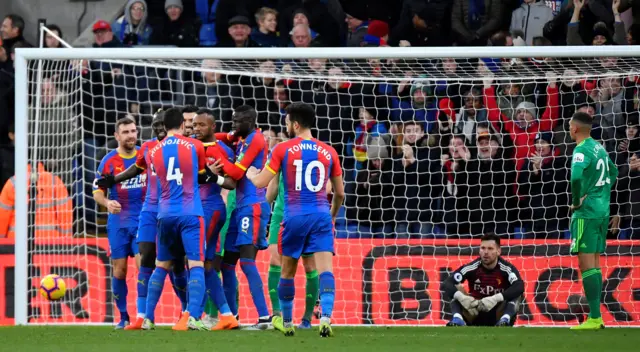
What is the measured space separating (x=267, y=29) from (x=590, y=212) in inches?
247

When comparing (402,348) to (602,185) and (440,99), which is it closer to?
(602,185)

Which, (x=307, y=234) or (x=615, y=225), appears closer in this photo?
(x=307, y=234)

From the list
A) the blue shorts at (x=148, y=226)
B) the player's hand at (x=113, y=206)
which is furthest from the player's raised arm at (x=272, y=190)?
the player's hand at (x=113, y=206)

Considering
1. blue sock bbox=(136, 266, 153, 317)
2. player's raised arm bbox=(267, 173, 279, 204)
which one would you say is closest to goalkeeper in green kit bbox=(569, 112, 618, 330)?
player's raised arm bbox=(267, 173, 279, 204)

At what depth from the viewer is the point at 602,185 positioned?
10.5 meters

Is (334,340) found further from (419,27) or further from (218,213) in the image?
(419,27)

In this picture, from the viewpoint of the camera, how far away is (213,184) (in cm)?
1043

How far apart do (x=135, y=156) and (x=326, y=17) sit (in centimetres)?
490

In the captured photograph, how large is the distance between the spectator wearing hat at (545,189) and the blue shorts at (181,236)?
4670mm

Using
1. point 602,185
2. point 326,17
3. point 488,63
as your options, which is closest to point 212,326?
point 602,185

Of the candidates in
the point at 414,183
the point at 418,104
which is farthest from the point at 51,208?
the point at 418,104

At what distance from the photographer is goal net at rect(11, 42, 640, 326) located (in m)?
12.1

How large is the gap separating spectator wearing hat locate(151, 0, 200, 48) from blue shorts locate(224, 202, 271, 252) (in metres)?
5.52

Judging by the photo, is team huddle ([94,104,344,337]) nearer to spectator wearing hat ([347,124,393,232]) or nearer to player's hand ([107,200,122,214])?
player's hand ([107,200,122,214])
